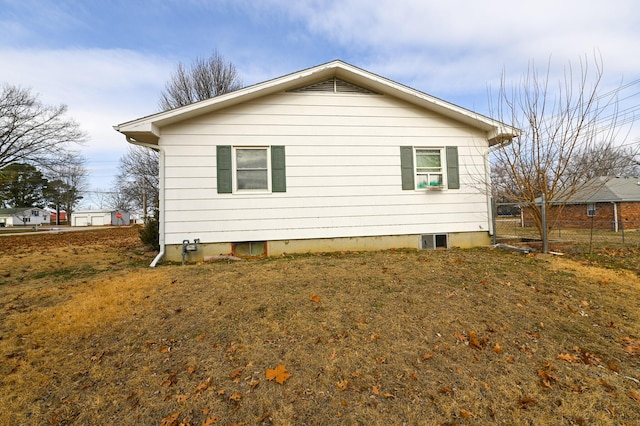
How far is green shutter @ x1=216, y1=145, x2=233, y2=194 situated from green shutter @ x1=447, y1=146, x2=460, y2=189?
18.1ft

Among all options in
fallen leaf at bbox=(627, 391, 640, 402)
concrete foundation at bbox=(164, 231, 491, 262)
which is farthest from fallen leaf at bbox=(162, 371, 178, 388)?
concrete foundation at bbox=(164, 231, 491, 262)

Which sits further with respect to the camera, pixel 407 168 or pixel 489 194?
pixel 489 194

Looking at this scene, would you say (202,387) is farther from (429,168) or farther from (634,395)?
(429,168)

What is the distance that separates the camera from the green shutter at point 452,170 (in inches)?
305

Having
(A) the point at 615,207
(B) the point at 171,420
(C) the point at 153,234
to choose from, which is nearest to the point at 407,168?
(B) the point at 171,420

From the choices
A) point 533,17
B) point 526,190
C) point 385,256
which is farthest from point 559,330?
point 533,17

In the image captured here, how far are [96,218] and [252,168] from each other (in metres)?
63.5

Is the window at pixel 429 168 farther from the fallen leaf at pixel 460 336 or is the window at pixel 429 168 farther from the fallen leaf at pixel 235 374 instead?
the fallen leaf at pixel 235 374

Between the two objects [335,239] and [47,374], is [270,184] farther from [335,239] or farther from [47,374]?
[47,374]

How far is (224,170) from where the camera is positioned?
6.87 m

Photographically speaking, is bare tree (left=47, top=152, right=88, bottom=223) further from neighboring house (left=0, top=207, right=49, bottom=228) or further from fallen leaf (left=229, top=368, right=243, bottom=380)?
fallen leaf (left=229, top=368, right=243, bottom=380)

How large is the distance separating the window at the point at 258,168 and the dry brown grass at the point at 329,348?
272 centimetres

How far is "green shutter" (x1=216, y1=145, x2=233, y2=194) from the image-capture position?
684 cm

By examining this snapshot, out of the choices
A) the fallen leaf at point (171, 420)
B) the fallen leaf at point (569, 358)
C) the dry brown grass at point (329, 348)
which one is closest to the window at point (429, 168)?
the dry brown grass at point (329, 348)
